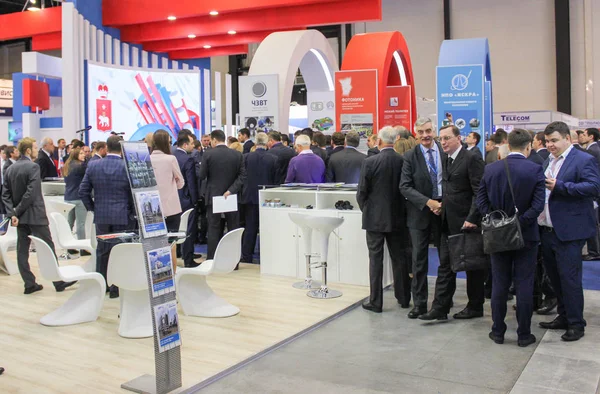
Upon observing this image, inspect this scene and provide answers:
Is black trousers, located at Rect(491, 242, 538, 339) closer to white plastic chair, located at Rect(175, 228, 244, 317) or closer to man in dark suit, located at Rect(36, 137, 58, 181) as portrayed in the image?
white plastic chair, located at Rect(175, 228, 244, 317)

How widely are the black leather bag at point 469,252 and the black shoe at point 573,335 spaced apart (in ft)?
2.10

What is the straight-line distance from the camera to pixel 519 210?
363 cm

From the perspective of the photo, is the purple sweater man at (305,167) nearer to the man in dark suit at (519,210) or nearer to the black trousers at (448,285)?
the black trousers at (448,285)

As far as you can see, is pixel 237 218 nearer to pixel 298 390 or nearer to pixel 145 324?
pixel 145 324

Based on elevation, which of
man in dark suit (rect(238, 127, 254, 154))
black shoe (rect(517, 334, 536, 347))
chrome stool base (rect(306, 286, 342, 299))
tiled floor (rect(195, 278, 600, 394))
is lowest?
tiled floor (rect(195, 278, 600, 394))

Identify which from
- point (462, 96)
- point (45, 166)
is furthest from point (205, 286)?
point (462, 96)

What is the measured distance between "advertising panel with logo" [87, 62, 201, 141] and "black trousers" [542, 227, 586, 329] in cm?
1007

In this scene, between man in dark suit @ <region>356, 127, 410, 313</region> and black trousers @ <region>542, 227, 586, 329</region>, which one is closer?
black trousers @ <region>542, 227, 586, 329</region>

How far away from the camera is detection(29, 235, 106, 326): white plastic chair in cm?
429

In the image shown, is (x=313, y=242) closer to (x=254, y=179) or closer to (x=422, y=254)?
(x=254, y=179)

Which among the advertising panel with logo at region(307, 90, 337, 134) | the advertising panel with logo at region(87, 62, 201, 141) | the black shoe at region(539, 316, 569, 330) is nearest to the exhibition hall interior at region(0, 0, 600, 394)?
the black shoe at region(539, 316, 569, 330)

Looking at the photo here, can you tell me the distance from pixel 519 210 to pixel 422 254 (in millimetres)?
919

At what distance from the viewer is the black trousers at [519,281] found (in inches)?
144

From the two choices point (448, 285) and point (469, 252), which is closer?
point (469, 252)
